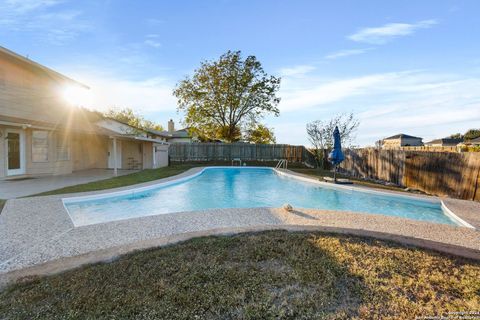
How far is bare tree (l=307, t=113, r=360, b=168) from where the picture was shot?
17.3 metres

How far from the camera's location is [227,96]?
24.2 m

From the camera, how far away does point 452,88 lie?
10812 millimetres

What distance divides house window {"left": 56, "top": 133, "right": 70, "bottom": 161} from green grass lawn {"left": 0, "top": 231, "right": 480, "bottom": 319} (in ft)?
40.1

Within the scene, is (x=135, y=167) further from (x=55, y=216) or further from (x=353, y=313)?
(x=353, y=313)

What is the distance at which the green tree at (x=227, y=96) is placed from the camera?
78.6ft

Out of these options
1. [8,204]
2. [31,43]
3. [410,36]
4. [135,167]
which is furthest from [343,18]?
[31,43]

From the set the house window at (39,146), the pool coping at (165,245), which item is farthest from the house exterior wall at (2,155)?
the pool coping at (165,245)

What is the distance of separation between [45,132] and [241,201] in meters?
10.2

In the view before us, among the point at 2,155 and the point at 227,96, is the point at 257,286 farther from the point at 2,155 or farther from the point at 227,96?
the point at 227,96

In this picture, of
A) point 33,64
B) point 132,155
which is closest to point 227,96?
point 132,155

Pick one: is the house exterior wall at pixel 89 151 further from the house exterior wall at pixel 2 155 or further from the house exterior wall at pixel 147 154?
the house exterior wall at pixel 2 155

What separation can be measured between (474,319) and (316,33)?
1091cm

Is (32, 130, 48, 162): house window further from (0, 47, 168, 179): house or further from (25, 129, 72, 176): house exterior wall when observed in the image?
(25, 129, 72, 176): house exterior wall

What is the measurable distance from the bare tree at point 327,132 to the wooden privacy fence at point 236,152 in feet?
10.7
